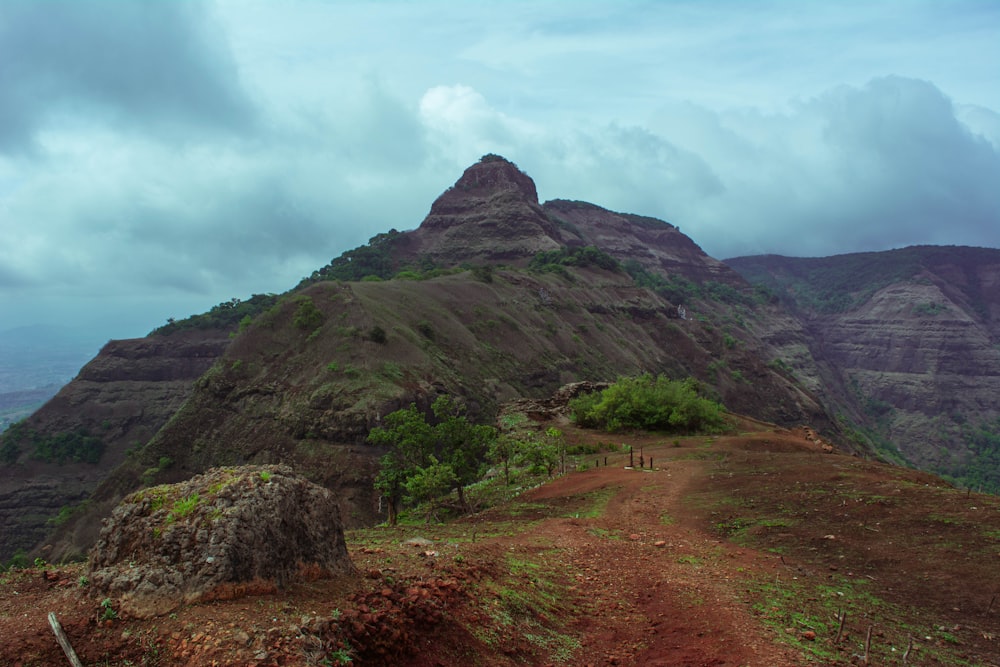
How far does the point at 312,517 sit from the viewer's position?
712 centimetres

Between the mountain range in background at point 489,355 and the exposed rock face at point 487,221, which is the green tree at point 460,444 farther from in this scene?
the exposed rock face at point 487,221

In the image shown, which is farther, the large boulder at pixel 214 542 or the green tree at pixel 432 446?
the green tree at pixel 432 446

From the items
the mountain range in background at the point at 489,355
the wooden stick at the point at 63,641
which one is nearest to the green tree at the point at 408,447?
the mountain range in background at the point at 489,355

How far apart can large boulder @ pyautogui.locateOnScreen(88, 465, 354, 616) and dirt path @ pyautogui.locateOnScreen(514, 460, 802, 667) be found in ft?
12.9

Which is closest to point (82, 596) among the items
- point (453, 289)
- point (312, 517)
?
point (312, 517)

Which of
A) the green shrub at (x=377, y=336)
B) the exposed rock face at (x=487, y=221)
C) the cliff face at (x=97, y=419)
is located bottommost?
the cliff face at (x=97, y=419)

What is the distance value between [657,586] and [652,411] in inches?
877

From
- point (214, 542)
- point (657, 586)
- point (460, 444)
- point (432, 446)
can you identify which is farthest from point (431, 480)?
point (214, 542)

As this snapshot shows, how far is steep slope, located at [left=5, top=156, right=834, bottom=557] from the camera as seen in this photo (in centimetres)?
3894

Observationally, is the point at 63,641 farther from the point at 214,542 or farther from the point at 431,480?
the point at 431,480

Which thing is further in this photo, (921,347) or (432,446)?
(921,347)

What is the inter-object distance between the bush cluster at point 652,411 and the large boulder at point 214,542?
26.3 meters

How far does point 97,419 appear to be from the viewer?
67.3 meters

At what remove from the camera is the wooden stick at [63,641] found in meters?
4.90
